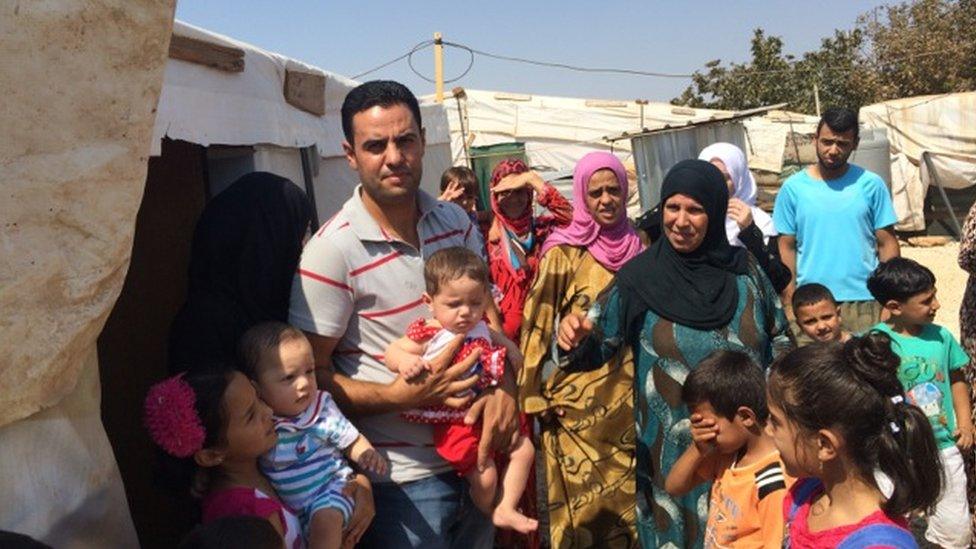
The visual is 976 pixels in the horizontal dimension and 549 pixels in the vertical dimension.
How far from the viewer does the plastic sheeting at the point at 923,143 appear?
1499 centimetres

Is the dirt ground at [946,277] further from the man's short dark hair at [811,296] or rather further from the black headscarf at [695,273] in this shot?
the black headscarf at [695,273]

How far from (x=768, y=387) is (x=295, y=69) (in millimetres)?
2868

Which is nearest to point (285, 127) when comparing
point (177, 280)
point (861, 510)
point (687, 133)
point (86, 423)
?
point (177, 280)

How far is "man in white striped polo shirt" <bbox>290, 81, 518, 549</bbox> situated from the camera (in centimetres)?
226

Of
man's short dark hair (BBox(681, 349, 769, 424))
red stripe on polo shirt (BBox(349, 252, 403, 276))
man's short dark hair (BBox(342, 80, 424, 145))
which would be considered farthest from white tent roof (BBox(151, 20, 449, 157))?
man's short dark hair (BBox(681, 349, 769, 424))

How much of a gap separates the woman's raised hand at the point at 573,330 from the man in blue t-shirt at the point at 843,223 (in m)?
1.85

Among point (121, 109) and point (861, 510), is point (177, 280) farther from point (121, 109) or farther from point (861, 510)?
point (861, 510)

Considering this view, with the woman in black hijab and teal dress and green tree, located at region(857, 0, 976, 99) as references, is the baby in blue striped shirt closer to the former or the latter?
the woman in black hijab and teal dress

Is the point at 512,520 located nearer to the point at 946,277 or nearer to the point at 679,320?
the point at 679,320

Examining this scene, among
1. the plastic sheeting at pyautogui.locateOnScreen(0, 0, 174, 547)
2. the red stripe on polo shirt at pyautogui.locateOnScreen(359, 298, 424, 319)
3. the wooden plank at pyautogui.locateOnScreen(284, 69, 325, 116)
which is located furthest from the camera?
the wooden plank at pyautogui.locateOnScreen(284, 69, 325, 116)

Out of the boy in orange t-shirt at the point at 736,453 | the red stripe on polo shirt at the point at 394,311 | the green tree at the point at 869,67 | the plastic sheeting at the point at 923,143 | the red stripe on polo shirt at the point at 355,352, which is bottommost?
the boy in orange t-shirt at the point at 736,453

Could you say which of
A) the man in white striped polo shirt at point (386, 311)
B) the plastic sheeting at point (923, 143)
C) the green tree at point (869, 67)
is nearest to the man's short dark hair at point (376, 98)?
the man in white striped polo shirt at point (386, 311)

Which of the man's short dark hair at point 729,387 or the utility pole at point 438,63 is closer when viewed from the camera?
the man's short dark hair at point 729,387

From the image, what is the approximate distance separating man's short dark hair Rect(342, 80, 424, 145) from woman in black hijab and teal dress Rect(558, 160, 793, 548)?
3.27 feet
